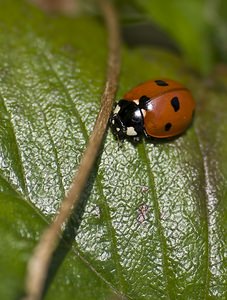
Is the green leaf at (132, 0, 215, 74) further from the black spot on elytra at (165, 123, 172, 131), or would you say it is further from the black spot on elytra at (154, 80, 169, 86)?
the black spot on elytra at (165, 123, 172, 131)

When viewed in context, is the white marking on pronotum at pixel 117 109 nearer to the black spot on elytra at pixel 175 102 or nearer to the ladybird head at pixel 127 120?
the ladybird head at pixel 127 120

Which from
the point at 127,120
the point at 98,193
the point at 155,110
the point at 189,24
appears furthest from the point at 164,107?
the point at 189,24

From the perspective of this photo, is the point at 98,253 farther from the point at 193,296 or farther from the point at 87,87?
the point at 87,87

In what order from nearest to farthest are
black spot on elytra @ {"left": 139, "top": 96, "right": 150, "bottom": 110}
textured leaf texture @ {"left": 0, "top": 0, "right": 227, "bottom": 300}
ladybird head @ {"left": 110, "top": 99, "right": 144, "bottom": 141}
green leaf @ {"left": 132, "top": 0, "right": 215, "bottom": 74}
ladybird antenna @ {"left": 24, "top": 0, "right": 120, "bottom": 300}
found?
ladybird antenna @ {"left": 24, "top": 0, "right": 120, "bottom": 300}
textured leaf texture @ {"left": 0, "top": 0, "right": 227, "bottom": 300}
ladybird head @ {"left": 110, "top": 99, "right": 144, "bottom": 141}
black spot on elytra @ {"left": 139, "top": 96, "right": 150, "bottom": 110}
green leaf @ {"left": 132, "top": 0, "right": 215, "bottom": 74}

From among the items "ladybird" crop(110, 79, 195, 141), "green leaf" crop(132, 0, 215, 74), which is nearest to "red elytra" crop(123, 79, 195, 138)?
"ladybird" crop(110, 79, 195, 141)

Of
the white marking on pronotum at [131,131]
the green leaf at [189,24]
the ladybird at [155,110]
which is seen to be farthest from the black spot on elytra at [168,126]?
the green leaf at [189,24]

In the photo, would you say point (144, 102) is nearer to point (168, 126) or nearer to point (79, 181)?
point (168, 126)
